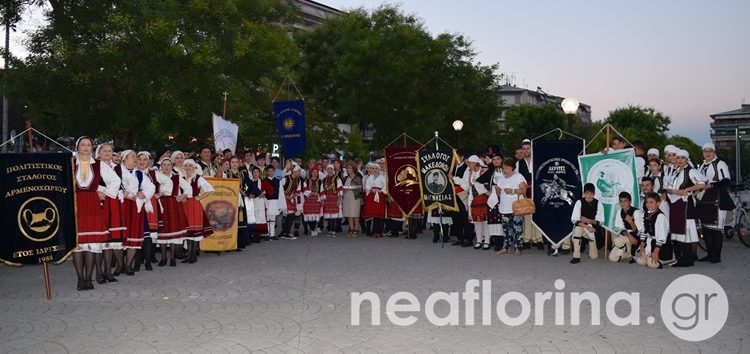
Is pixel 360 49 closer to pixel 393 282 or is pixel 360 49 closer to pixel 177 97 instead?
pixel 177 97

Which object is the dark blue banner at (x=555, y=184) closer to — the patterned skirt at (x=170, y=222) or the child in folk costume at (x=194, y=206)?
the child in folk costume at (x=194, y=206)

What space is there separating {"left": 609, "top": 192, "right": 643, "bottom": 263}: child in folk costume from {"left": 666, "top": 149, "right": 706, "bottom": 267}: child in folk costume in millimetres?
537

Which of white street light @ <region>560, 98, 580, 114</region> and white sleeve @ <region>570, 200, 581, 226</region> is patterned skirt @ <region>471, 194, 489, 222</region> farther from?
white street light @ <region>560, 98, 580, 114</region>

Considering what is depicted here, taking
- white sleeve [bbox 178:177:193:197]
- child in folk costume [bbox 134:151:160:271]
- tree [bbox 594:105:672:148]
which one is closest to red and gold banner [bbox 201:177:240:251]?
white sleeve [bbox 178:177:193:197]

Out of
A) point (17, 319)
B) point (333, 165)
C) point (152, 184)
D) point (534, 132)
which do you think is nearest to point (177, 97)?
point (333, 165)

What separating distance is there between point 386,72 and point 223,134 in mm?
21984

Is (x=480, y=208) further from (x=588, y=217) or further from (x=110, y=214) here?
(x=110, y=214)

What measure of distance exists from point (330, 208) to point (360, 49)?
2174cm

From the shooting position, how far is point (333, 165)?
680 inches

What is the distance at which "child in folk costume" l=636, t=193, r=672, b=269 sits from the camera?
11102 mm

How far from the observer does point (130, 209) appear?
33.1 feet

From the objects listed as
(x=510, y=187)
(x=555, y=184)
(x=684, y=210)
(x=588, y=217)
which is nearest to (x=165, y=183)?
(x=510, y=187)

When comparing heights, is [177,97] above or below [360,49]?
below

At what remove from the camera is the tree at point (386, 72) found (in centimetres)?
3738
